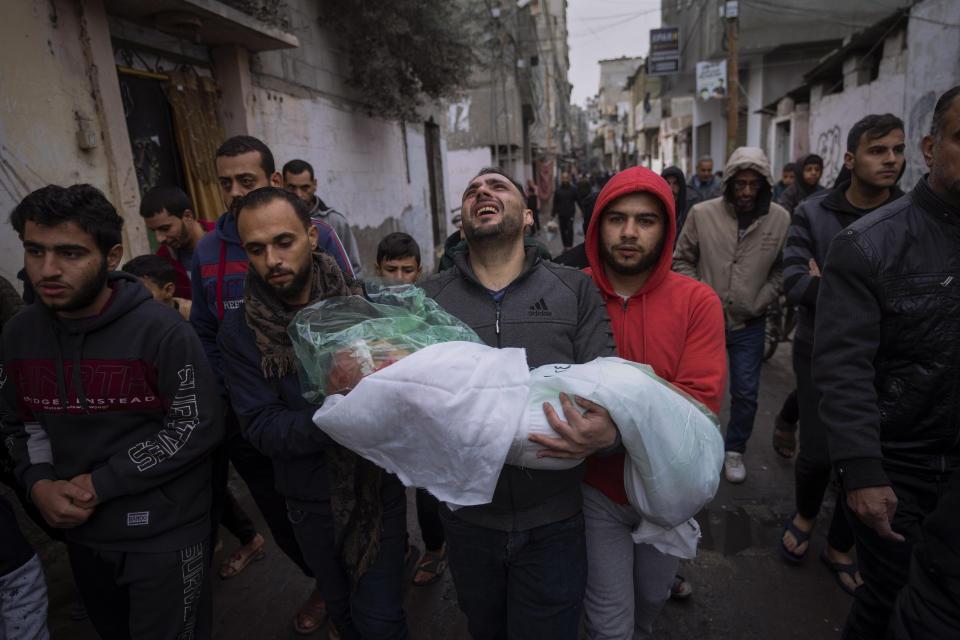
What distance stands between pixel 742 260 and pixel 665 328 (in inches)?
77.7

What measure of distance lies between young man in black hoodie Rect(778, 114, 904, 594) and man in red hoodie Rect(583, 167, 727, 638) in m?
1.19

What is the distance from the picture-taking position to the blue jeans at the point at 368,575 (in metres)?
1.92

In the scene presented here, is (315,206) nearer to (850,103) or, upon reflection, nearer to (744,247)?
(744,247)

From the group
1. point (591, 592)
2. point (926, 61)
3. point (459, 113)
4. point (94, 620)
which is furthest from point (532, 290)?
point (459, 113)

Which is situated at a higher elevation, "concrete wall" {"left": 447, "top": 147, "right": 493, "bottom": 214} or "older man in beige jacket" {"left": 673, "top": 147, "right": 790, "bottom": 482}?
"concrete wall" {"left": 447, "top": 147, "right": 493, "bottom": 214}

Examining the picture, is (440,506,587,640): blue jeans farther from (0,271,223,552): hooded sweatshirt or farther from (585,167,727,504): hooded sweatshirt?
(0,271,223,552): hooded sweatshirt

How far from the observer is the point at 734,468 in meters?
3.59

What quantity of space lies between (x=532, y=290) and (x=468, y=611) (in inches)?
46.1

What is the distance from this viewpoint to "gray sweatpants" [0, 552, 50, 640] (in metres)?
1.80

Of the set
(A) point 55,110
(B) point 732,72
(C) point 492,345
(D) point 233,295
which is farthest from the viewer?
(B) point 732,72

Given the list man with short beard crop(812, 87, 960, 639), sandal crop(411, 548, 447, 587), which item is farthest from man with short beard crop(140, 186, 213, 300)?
man with short beard crop(812, 87, 960, 639)

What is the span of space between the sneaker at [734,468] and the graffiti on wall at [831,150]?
1004 centimetres

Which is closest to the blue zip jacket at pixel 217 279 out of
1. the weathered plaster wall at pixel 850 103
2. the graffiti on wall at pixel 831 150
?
the weathered plaster wall at pixel 850 103

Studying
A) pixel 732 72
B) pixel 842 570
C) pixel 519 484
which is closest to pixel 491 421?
pixel 519 484
